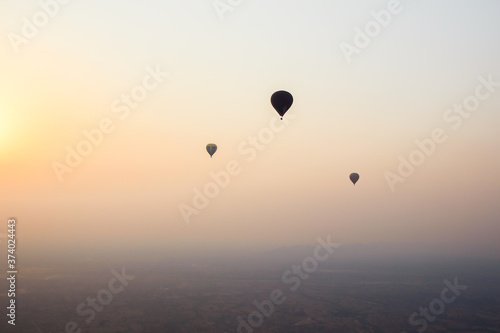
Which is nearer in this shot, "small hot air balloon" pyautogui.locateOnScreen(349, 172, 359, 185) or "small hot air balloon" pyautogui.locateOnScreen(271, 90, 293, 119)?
"small hot air balloon" pyautogui.locateOnScreen(271, 90, 293, 119)

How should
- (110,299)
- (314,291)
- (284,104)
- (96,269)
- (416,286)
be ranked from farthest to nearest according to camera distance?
1. (96,269)
2. (416,286)
3. (314,291)
4. (110,299)
5. (284,104)

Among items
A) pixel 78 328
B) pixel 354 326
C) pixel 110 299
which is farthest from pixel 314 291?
pixel 78 328

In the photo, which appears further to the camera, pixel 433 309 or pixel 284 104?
pixel 433 309

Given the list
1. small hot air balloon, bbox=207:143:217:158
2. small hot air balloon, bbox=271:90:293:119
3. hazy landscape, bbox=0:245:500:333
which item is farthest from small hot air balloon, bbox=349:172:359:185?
hazy landscape, bbox=0:245:500:333

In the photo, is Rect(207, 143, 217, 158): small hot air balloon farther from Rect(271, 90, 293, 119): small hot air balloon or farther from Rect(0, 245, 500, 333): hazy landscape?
Rect(0, 245, 500, 333): hazy landscape

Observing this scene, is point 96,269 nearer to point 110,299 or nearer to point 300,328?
point 110,299

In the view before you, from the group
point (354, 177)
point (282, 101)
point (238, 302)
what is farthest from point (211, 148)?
point (238, 302)

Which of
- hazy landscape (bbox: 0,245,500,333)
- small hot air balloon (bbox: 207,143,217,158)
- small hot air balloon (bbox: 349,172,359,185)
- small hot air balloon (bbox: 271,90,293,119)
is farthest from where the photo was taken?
hazy landscape (bbox: 0,245,500,333)

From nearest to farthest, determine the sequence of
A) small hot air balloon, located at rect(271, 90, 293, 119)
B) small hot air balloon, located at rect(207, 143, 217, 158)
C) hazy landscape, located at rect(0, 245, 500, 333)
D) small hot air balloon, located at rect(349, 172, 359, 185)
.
Answer: 1. small hot air balloon, located at rect(271, 90, 293, 119)
2. small hot air balloon, located at rect(207, 143, 217, 158)
3. small hot air balloon, located at rect(349, 172, 359, 185)
4. hazy landscape, located at rect(0, 245, 500, 333)
